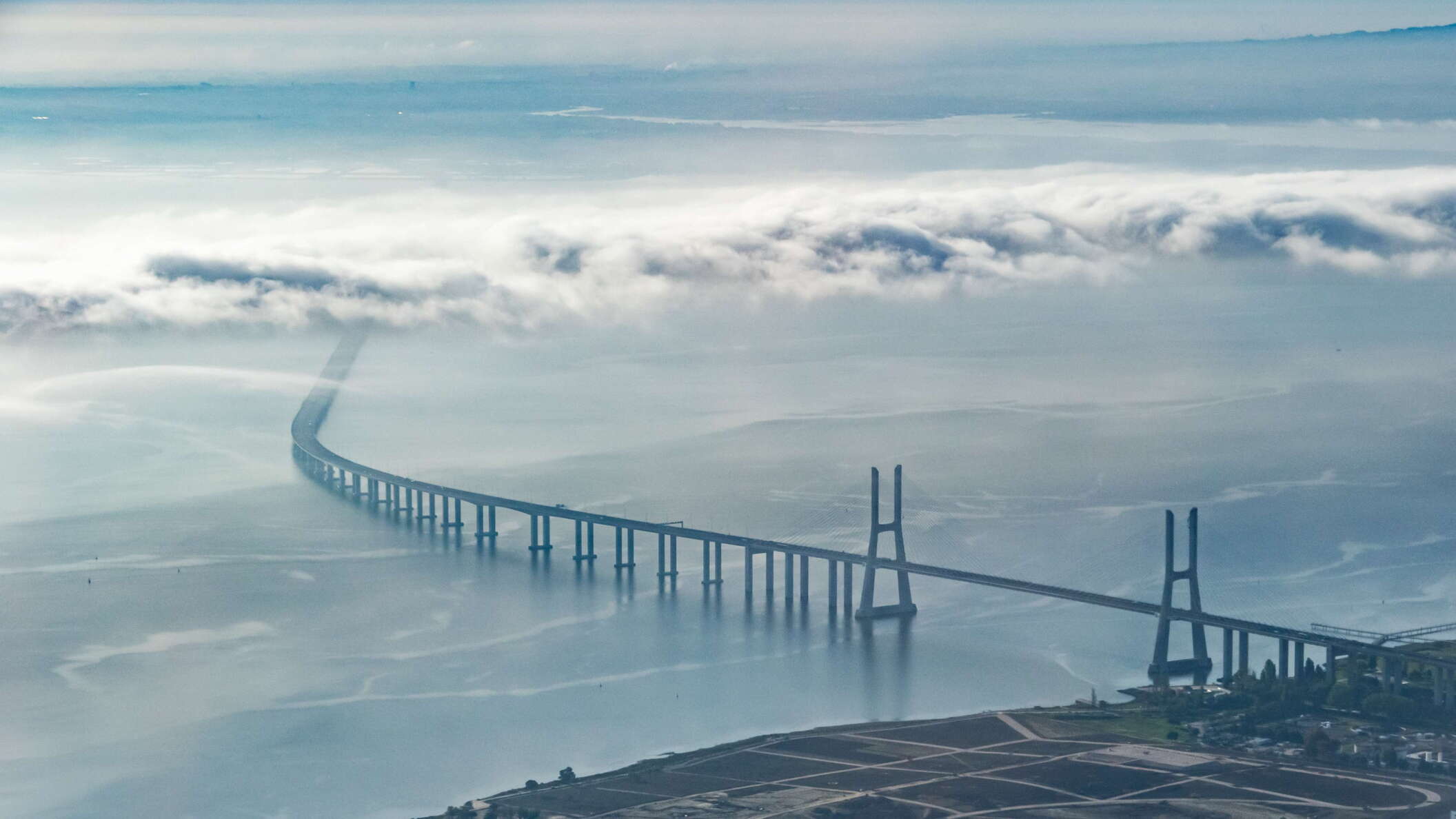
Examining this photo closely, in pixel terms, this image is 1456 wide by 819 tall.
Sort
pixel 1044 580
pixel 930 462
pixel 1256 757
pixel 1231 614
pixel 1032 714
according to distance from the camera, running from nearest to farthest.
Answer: pixel 1256 757, pixel 1032 714, pixel 1231 614, pixel 1044 580, pixel 930 462

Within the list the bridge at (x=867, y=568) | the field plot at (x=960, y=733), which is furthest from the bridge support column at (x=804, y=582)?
the field plot at (x=960, y=733)

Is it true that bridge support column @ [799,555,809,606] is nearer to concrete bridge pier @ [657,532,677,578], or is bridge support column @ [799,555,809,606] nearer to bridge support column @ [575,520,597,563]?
concrete bridge pier @ [657,532,677,578]

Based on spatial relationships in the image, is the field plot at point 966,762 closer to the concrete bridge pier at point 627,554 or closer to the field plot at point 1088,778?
the field plot at point 1088,778

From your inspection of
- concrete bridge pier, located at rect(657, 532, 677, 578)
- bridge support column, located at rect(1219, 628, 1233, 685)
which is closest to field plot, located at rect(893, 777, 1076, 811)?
bridge support column, located at rect(1219, 628, 1233, 685)

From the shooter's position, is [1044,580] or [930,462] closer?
[1044,580]

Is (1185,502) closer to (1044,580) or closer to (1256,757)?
(1044,580)

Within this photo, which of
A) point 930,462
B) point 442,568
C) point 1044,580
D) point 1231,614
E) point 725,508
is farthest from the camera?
point 930,462

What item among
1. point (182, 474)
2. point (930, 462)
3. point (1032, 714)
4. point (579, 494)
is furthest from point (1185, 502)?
point (182, 474)

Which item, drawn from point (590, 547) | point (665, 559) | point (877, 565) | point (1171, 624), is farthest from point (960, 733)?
point (590, 547)
